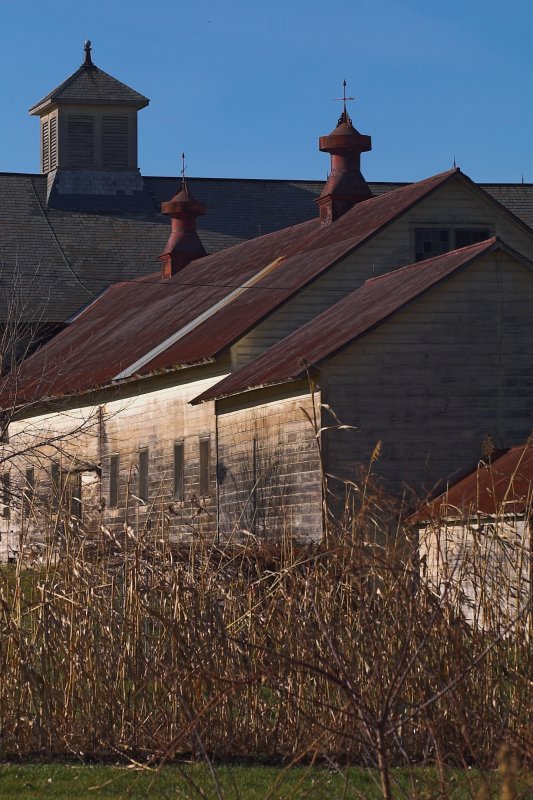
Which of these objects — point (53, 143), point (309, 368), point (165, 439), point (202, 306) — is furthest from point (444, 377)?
point (53, 143)

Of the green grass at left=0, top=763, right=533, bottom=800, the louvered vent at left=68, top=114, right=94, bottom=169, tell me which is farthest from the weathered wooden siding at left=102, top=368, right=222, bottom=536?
the louvered vent at left=68, top=114, right=94, bottom=169

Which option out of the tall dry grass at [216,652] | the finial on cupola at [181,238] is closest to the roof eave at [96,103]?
the finial on cupola at [181,238]

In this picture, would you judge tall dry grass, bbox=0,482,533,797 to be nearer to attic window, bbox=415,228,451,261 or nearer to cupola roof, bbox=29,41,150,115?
attic window, bbox=415,228,451,261

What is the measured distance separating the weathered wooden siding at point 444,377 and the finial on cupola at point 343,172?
29.8 feet

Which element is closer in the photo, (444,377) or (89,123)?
(444,377)

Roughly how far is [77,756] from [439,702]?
2883 millimetres

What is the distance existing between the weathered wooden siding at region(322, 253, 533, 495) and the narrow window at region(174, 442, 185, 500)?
643cm

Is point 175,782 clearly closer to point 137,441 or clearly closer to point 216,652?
point 216,652

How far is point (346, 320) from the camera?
27719mm

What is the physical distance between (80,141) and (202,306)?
24742 mm

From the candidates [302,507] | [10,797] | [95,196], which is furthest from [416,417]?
[95,196]

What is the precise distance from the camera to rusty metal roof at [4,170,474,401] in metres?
30.8

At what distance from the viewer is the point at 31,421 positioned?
127ft

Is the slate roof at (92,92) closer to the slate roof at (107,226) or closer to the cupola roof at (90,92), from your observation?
the cupola roof at (90,92)
